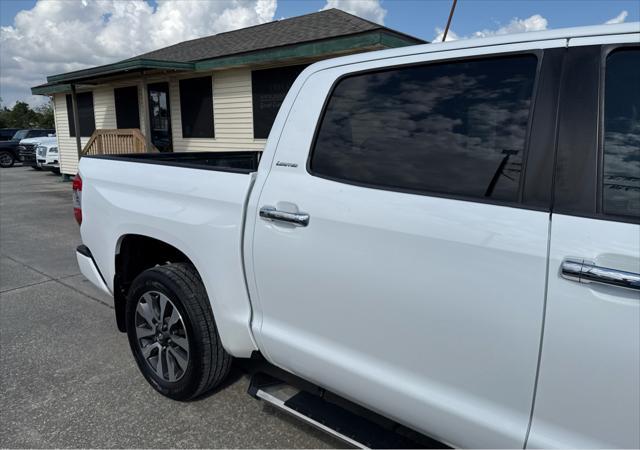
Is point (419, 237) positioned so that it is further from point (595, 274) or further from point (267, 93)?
point (267, 93)

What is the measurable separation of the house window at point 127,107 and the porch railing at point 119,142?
1.15 m

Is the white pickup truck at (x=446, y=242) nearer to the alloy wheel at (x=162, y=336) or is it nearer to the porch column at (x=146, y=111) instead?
the alloy wheel at (x=162, y=336)

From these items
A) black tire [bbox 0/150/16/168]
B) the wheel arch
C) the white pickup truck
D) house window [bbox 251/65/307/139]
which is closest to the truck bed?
the wheel arch

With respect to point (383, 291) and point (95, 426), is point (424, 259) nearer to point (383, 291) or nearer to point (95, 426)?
point (383, 291)

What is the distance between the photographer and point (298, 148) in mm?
2057

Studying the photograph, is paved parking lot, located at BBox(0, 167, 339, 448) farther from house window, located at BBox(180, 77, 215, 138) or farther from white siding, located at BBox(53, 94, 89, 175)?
white siding, located at BBox(53, 94, 89, 175)

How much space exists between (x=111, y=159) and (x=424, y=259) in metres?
2.30

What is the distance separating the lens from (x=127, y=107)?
13719 millimetres

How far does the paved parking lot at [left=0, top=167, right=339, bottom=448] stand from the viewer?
2461 mm

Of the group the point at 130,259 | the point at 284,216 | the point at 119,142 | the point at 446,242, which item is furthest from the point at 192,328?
the point at 119,142

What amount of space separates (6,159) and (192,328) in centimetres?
2603

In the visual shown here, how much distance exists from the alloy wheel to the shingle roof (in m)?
6.27

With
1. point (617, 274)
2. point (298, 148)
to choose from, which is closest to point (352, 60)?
point (298, 148)

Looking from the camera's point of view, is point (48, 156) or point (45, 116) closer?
point (48, 156)
